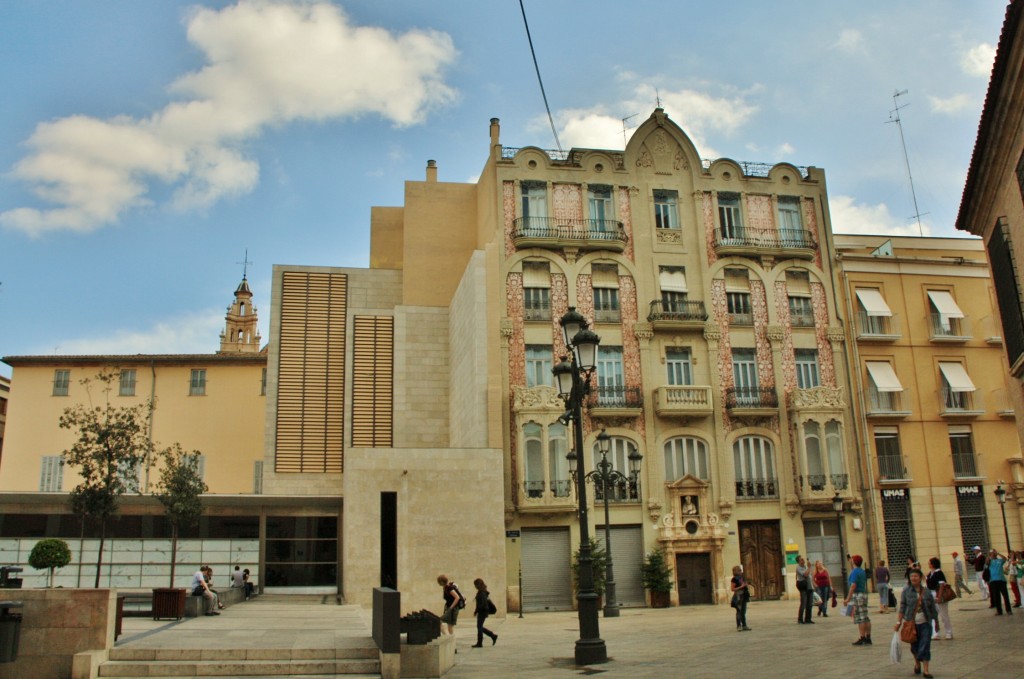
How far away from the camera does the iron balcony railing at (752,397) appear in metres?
34.2

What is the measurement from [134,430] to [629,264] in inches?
775

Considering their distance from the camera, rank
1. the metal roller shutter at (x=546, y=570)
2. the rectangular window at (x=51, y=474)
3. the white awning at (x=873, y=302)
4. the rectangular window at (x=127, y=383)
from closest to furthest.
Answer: the metal roller shutter at (x=546, y=570)
the white awning at (x=873, y=302)
the rectangular window at (x=51, y=474)
the rectangular window at (x=127, y=383)

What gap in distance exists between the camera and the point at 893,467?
35000 mm

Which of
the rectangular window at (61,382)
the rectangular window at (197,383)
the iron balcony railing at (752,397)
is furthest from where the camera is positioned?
the rectangular window at (197,383)

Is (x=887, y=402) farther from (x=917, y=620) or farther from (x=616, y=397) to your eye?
(x=917, y=620)

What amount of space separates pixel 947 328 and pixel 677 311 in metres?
11.8

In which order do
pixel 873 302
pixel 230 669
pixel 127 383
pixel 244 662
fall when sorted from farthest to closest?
pixel 127 383, pixel 873 302, pixel 244 662, pixel 230 669

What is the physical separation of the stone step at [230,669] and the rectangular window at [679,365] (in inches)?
886

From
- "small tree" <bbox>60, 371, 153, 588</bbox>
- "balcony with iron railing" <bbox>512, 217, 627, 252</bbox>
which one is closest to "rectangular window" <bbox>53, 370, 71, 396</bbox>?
"small tree" <bbox>60, 371, 153, 588</bbox>

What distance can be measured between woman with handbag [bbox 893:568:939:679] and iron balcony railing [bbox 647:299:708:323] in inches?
883

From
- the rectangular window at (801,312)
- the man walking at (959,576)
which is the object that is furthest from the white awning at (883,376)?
the man walking at (959,576)

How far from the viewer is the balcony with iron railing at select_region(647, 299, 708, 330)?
3441 centimetres

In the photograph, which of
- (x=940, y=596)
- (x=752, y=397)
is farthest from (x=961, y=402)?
(x=940, y=596)

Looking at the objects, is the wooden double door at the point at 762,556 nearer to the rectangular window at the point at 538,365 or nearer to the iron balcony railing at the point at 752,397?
the iron balcony railing at the point at 752,397
